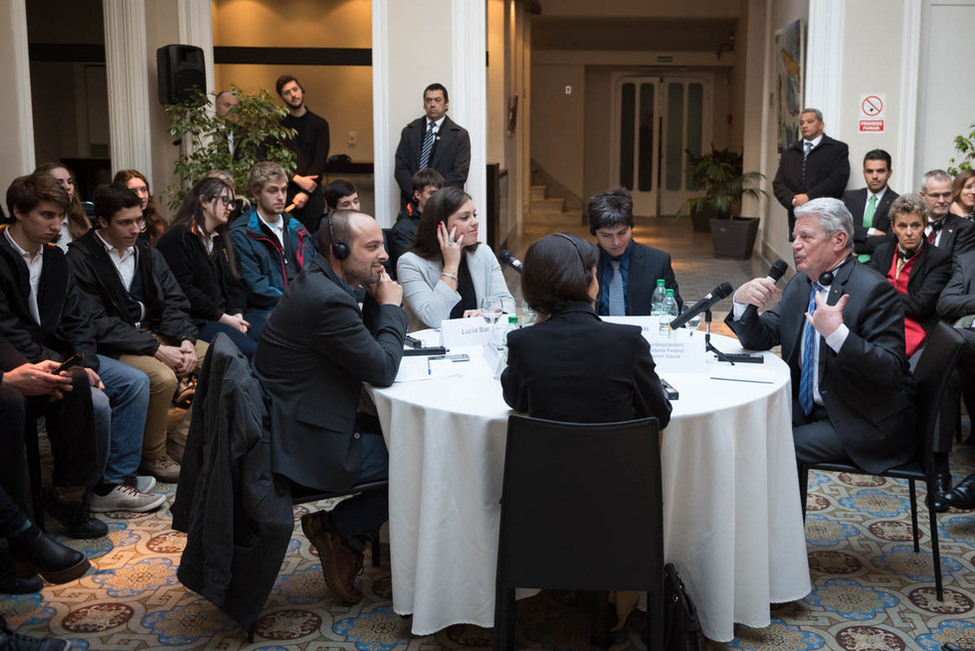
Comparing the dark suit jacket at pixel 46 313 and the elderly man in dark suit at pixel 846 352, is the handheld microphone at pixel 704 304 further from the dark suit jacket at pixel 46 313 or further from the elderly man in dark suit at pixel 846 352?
the dark suit jacket at pixel 46 313

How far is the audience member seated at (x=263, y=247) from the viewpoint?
235 inches

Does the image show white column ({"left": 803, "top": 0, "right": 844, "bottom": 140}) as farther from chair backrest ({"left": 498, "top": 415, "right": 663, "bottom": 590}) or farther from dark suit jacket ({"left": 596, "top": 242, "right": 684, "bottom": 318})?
chair backrest ({"left": 498, "top": 415, "right": 663, "bottom": 590})

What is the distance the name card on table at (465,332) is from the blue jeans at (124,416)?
1.56 m

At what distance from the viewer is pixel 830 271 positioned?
388 centimetres

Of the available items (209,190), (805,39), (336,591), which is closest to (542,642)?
(336,591)

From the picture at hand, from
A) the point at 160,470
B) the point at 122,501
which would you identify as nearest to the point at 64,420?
the point at 122,501

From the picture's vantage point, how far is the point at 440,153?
8.80m

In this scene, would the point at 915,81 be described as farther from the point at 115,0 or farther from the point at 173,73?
the point at 115,0

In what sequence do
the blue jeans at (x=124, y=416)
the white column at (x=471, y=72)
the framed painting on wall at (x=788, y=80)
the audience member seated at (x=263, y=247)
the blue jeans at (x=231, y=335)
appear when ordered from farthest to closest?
1. the framed painting on wall at (x=788, y=80)
2. the white column at (x=471, y=72)
3. the audience member seated at (x=263, y=247)
4. the blue jeans at (x=231, y=335)
5. the blue jeans at (x=124, y=416)

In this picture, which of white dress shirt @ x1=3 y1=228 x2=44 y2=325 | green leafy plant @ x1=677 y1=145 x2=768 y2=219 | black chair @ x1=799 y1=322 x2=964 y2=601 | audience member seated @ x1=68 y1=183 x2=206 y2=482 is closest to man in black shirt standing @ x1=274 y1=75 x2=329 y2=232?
audience member seated @ x1=68 y1=183 x2=206 y2=482

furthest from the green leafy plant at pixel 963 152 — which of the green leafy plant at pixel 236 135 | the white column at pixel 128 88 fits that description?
the white column at pixel 128 88

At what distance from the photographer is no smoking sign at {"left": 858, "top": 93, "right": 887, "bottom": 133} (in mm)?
8859

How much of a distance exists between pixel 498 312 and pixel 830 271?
4.39 ft

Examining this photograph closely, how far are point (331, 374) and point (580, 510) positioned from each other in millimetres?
1082
